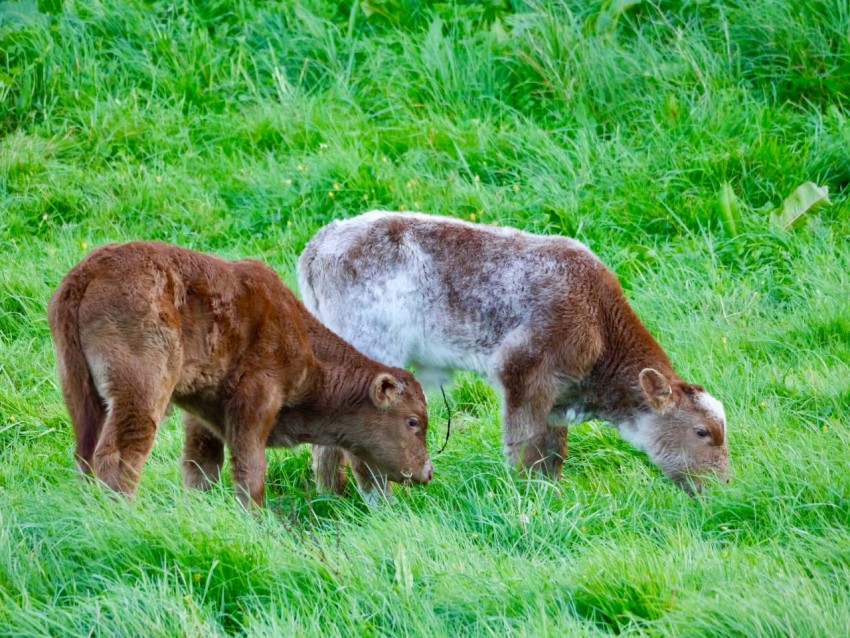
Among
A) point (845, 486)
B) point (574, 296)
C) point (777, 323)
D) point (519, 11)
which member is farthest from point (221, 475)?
point (519, 11)

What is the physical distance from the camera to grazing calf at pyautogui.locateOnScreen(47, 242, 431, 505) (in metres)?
6.30

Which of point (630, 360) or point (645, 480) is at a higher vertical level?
point (630, 360)

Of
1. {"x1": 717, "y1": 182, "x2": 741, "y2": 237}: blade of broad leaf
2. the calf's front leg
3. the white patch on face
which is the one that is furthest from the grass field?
the white patch on face

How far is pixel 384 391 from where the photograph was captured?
294 inches

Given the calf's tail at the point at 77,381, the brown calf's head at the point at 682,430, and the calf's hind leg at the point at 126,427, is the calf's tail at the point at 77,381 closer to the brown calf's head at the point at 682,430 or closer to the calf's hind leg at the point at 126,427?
the calf's hind leg at the point at 126,427

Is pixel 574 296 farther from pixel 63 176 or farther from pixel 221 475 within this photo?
pixel 63 176

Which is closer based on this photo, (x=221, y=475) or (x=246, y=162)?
(x=221, y=475)

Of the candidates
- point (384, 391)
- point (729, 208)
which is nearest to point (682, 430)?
point (384, 391)

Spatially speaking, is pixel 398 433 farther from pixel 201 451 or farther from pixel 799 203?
pixel 799 203

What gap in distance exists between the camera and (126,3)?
1270cm

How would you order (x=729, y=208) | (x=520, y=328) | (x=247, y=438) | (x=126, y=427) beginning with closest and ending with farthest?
(x=126, y=427), (x=247, y=438), (x=520, y=328), (x=729, y=208)

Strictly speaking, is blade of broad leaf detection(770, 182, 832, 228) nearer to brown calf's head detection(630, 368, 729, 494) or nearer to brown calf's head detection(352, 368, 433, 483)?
brown calf's head detection(630, 368, 729, 494)

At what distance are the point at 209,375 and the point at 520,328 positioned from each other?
6.55 feet

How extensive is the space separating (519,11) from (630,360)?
5.67 metres
